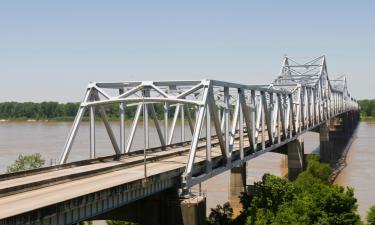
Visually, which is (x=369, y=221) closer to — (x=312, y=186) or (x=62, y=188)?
(x=312, y=186)

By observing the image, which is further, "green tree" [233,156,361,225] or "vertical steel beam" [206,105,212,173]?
"green tree" [233,156,361,225]

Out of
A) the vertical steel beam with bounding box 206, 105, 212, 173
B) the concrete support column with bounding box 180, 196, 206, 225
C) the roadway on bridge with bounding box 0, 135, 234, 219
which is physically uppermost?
the vertical steel beam with bounding box 206, 105, 212, 173

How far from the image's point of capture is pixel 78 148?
80.4 m

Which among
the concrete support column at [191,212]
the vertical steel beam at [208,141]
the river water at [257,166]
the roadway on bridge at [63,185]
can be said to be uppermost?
the vertical steel beam at [208,141]

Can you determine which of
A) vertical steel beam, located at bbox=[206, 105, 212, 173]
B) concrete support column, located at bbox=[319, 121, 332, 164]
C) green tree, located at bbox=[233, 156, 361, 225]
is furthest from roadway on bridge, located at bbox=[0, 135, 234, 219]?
concrete support column, located at bbox=[319, 121, 332, 164]

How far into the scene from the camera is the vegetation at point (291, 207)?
93.0ft

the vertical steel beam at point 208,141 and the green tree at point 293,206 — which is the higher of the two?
the vertical steel beam at point 208,141

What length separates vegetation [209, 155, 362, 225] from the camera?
93.0ft

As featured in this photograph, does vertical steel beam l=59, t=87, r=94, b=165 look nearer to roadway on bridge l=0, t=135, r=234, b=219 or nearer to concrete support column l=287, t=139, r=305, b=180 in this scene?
roadway on bridge l=0, t=135, r=234, b=219

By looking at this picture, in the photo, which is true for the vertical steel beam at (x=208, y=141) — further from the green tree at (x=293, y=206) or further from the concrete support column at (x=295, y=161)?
the concrete support column at (x=295, y=161)

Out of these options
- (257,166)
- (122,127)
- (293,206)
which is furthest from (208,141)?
(257,166)

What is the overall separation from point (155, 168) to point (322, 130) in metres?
66.8

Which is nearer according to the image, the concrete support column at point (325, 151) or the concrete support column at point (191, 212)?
the concrete support column at point (191, 212)

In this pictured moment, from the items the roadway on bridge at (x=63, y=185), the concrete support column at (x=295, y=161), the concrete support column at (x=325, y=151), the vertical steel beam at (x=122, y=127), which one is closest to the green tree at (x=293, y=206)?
the roadway on bridge at (x=63, y=185)
